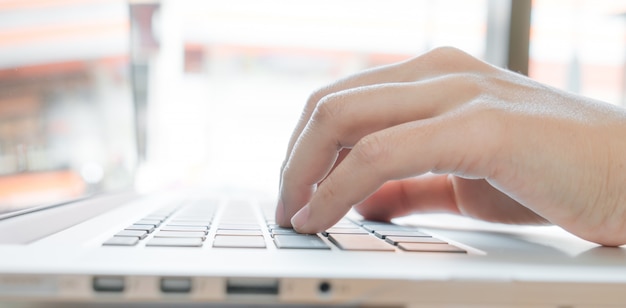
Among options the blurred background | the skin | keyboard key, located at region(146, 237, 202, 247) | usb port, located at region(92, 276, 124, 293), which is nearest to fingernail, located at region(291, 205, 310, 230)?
the skin

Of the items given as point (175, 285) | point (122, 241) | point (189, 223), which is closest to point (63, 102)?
point (189, 223)

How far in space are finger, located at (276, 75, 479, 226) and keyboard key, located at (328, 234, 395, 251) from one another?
0.09 m

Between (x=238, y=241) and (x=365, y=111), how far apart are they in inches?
6.4

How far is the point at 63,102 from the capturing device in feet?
3.21

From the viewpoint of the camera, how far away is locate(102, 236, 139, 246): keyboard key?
35cm

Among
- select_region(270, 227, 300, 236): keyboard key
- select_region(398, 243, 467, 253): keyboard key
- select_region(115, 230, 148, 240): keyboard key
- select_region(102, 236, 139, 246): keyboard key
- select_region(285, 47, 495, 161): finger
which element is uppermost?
select_region(285, 47, 495, 161): finger

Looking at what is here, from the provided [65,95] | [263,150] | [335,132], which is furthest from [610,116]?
[263,150]

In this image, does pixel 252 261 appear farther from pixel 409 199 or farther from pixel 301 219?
pixel 409 199

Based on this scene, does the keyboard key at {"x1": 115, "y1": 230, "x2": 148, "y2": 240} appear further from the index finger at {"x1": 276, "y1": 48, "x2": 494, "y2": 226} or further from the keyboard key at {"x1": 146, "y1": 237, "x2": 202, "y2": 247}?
the index finger at {"x1": 276, "y1": 48, "x2": 494, "y2": 226}

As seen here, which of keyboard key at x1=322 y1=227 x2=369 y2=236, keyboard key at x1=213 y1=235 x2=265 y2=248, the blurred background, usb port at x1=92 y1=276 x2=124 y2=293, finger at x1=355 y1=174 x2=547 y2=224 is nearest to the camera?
usb port at x1=92 y1=276 x2=124 y2=293

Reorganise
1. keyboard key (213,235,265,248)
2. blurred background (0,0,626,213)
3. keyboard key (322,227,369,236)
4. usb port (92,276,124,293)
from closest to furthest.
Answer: usb port (92,276,124,293)
keyboard key (213,235,265,248)
keyboard key (322,227,369,236)
blurred background (0,0,626,213)

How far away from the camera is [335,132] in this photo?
1.51 feet

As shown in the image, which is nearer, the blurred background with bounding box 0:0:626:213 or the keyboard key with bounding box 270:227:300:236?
the keyboard key with bounding box 270:227:300:236

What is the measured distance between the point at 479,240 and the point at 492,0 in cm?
121
